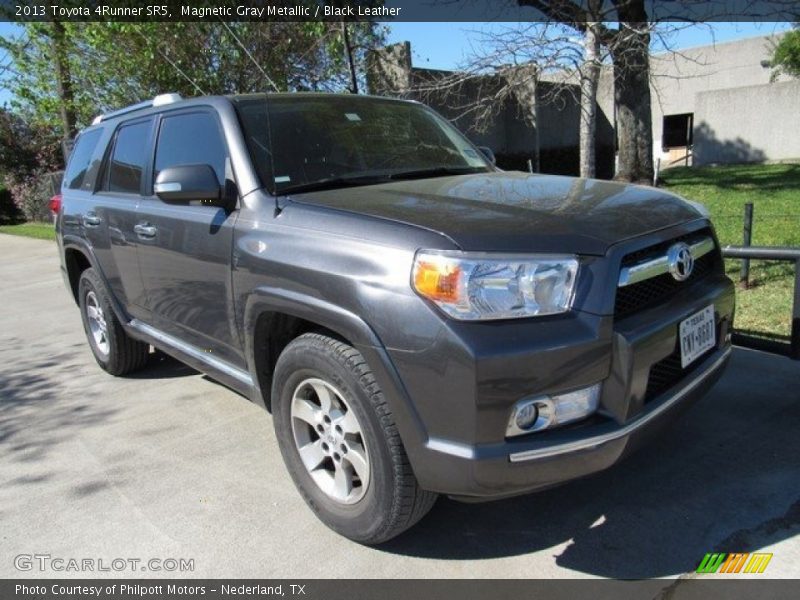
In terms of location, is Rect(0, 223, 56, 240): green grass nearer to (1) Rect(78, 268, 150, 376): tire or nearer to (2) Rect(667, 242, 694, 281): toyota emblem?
(1) Rect(78, 268, 150, 376): tire

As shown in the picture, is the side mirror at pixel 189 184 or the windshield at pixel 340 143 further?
the windshield at pixel 340 143

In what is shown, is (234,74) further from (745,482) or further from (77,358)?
(745,482)

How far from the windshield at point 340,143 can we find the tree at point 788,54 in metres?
33.4

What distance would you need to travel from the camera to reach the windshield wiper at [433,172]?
3.45m

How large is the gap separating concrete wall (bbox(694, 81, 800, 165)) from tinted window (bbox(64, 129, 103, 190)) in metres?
23.4

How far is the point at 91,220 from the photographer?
471 centimetres

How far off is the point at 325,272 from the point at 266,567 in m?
1.27

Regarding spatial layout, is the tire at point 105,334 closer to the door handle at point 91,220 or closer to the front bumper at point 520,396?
the door handle at point 91,220

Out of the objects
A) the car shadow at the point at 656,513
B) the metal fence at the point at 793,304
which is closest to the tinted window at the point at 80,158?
the car shadow at the point at 656,513

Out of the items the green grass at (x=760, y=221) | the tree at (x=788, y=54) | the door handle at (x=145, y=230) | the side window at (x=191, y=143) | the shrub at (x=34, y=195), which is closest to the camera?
the side window at (x=191, y=143)

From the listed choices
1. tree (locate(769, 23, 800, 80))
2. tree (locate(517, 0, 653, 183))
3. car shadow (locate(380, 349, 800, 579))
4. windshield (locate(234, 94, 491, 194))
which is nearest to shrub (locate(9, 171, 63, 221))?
tree (locate(517, 0, 653, 183))

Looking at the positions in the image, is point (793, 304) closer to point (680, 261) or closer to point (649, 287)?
point (680, 261)
